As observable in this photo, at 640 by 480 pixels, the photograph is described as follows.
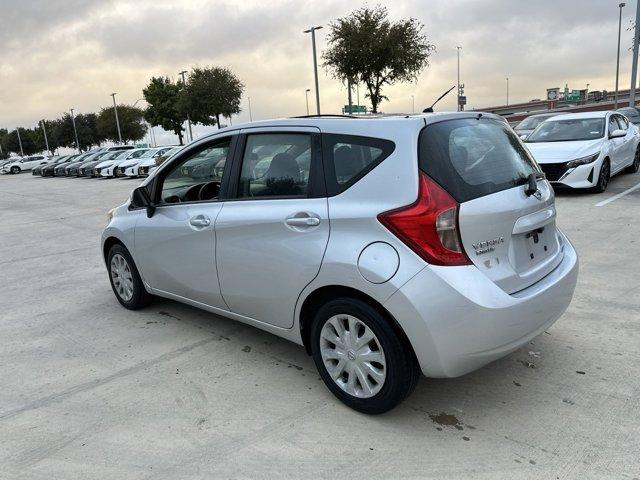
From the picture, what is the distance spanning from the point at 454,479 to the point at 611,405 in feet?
3.74

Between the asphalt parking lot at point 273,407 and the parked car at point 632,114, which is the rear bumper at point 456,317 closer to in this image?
the asphalt parking lot at point 273,407

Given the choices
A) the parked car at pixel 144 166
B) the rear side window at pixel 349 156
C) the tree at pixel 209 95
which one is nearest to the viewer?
the rear side window at pixel 349 156

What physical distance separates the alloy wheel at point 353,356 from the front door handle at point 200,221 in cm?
122

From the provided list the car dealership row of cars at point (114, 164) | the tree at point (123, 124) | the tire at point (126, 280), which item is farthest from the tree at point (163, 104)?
the tire at point (126, 280)

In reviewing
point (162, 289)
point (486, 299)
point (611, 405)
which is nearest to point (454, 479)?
point (486, 299)

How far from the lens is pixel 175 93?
5428 centimetres

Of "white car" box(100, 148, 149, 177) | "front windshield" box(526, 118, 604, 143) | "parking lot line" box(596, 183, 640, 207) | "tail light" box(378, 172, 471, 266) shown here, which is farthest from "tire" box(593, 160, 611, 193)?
"white car" box(100, 148, 149, 177)

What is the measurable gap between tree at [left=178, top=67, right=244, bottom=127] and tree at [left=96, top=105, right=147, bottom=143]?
32.0 meters

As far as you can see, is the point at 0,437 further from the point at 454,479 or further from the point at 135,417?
the point at 454,479

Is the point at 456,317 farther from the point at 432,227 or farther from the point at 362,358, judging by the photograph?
the point at 362,358

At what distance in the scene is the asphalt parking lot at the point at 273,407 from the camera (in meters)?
2.61

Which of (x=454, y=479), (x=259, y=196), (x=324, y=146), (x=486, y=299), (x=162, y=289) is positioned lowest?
(x=454, y=479)

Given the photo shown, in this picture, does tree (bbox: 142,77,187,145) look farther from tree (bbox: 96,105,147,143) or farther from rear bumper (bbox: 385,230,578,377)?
rear bumper (bbox: 385,230,578,377)

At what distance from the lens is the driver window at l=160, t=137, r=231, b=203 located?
3.80 m
